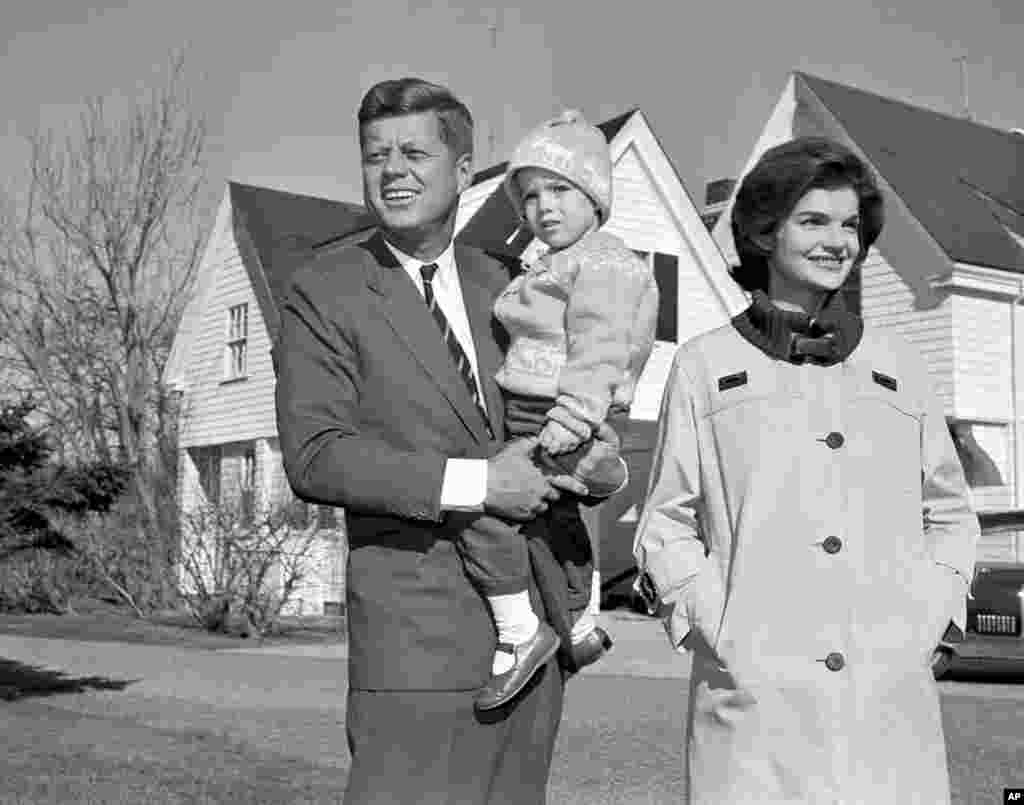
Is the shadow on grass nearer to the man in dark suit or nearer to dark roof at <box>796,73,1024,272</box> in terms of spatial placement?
the man in dark suit

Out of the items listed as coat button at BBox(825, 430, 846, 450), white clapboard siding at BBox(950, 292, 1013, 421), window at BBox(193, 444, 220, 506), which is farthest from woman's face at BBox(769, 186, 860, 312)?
window at BBox(193, 444, 220, 506)

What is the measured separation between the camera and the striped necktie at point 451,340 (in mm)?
3080

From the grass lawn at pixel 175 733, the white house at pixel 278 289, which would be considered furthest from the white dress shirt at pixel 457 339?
the white house at pixel 278 289

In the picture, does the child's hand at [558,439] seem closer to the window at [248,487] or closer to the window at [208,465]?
the window at [248,487]

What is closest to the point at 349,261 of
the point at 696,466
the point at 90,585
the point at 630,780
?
the point at 696,466

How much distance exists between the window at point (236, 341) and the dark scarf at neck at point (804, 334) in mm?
22880

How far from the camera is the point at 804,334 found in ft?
11.1

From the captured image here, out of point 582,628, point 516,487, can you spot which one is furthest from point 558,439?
point 582,628

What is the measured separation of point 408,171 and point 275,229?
76.7ft

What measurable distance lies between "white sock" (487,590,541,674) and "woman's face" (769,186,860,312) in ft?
3.31

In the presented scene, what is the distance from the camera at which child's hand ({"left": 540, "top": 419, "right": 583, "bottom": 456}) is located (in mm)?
2842

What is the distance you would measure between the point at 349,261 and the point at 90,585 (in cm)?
2168

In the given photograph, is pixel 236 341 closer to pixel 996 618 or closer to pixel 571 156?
pixel 996 618

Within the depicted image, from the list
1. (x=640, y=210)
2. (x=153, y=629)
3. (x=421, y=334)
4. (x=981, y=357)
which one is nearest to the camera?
(x=421, y=334)
